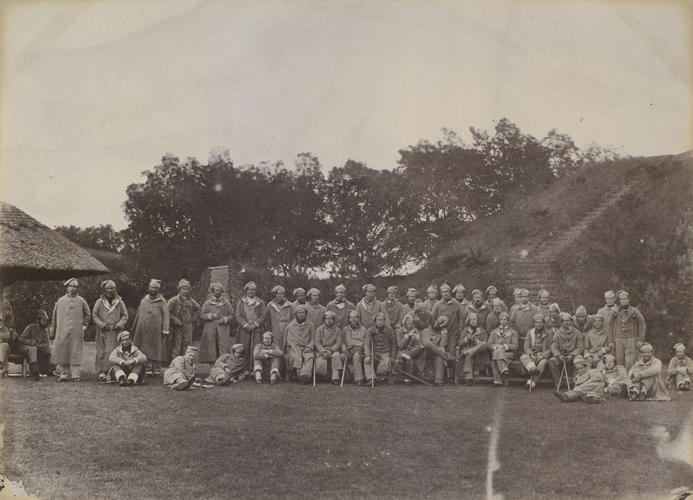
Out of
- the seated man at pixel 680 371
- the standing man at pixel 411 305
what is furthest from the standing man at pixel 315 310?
the seated man at pixel 680 371

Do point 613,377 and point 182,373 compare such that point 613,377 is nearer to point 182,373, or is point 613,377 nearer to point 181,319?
point 182,373

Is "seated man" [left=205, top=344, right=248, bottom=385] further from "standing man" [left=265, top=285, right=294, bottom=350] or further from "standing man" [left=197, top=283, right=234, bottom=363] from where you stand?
"standing man" [left=265, top=285, right=294, bottom=350]

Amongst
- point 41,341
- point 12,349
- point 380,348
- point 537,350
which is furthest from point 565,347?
point 12,349

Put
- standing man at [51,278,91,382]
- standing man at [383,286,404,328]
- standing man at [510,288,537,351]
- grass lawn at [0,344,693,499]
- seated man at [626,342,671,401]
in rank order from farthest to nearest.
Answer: standing man at [383,286,404,328] < standing man at [510,288,537,351] < standing man at [51,278,91,382] < seated man at [626,342,671,401] < grass lawn at [0,344,693,499]

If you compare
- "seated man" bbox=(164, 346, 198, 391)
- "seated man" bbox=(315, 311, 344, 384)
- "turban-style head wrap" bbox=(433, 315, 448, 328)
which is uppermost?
"turban-style head wrap" bbox=(433, 315, 448, 328)

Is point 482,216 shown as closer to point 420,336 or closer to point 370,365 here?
point 420,336

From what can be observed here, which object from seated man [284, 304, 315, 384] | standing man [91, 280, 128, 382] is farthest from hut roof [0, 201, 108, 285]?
seated man [284, 304, 315, 384]

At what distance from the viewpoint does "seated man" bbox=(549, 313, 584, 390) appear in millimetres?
9141

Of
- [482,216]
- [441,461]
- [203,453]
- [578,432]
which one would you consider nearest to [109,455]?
[203,453]

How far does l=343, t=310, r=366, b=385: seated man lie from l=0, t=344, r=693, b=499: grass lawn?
54.6 inches

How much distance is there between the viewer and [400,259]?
13.6m

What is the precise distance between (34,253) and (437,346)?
22.3ft

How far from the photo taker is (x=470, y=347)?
9672 millimetres

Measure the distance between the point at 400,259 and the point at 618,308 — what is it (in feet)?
16.6
